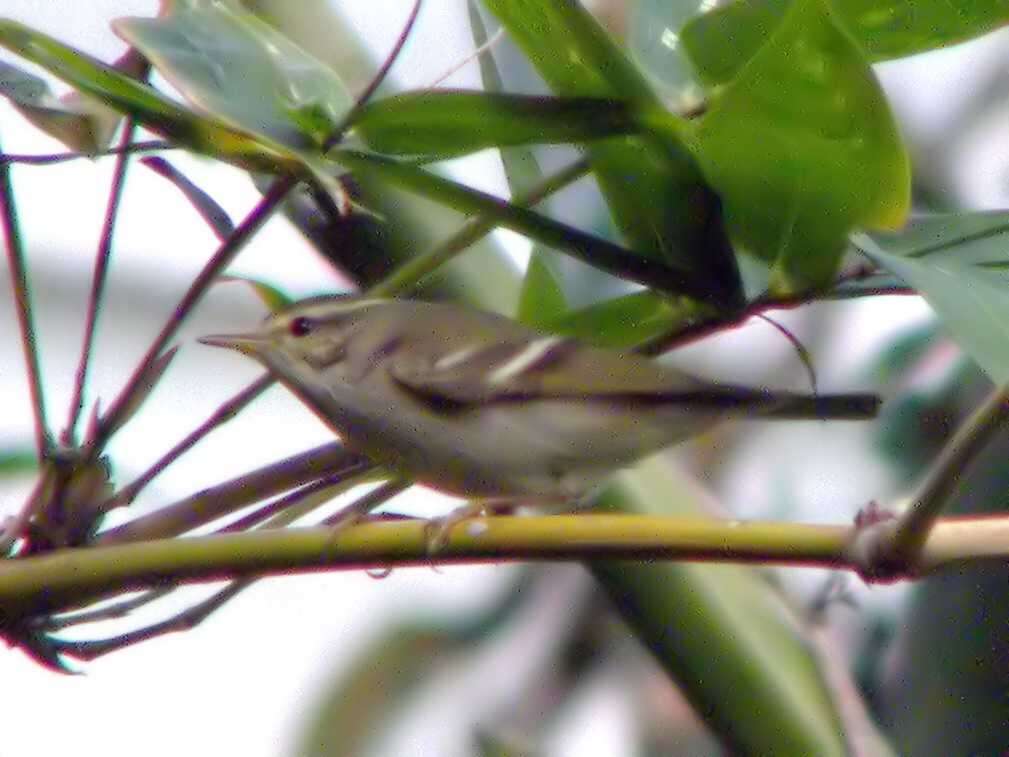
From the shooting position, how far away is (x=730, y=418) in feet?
3.10

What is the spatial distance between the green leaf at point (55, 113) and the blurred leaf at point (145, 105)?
76mm

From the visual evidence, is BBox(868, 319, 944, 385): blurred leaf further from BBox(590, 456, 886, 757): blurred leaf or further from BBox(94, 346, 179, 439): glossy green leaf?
BBox(94, 346, 179, 439): glossy green leaf

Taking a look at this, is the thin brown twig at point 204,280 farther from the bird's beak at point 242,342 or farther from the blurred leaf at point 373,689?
the blurred leaf at point 373,689

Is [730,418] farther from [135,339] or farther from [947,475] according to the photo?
[135,339]

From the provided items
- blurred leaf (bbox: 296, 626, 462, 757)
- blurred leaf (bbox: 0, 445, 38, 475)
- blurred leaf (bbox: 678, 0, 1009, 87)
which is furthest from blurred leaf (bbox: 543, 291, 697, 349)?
blurred leaf (bbox: 296, 626, 462, 757)

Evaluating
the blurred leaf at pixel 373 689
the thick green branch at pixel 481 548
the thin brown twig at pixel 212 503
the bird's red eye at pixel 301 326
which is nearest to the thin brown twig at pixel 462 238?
the thin brown twig at pixel 212 503

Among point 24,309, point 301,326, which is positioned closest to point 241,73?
point 24,309

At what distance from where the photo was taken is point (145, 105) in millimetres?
668

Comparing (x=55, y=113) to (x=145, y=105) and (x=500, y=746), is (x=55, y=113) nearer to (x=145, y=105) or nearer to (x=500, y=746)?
(x=145, y=105)

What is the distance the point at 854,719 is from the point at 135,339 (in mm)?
768

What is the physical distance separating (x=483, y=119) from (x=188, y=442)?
24 centimetres

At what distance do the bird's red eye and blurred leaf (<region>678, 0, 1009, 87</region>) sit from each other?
558 mm

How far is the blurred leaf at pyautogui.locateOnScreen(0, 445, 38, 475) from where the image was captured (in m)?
0.89

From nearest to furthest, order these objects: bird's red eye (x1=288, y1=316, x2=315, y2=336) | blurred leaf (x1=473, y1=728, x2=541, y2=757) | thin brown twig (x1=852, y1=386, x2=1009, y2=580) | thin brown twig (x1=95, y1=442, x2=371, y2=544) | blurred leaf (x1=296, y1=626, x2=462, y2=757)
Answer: thin brown twig (x1=852, y1=386, x2=1009, y2=580) < thin brown twig (x1=95, y1=442, x2=371, y2=544) < blurred leaf (x1=473, y1=728, x2=541, y2=757) < bird's red eye (x1=288, y1=316, x2=315, y2=336) < blurred leaf (x1=296, y1=626, x2=462, y2=757)
